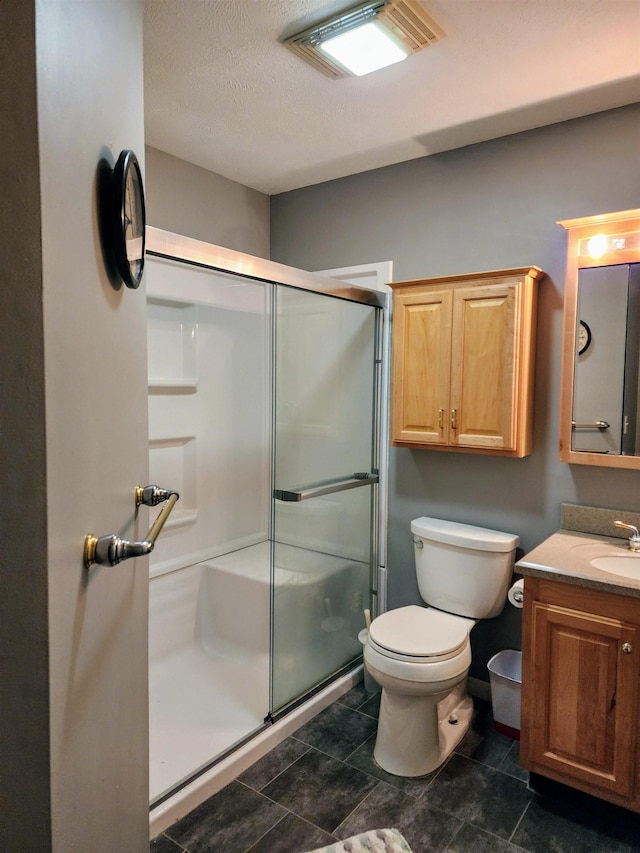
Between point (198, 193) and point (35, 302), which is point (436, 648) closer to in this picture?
point (35, 302)

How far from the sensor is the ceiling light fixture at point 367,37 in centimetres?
158

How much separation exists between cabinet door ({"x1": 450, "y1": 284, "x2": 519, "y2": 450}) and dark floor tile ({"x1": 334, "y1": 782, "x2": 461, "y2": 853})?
1340 millimetres

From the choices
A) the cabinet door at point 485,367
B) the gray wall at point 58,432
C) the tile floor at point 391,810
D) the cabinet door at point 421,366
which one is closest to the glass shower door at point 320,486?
the cabinet door at point 421,366

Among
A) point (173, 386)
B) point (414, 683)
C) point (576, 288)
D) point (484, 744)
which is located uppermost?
point (576, 288)

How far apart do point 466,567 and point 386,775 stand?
2.77 feet

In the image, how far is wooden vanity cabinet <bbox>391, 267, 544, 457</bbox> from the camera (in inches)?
89.2

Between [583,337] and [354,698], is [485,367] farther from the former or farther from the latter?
[354,698]

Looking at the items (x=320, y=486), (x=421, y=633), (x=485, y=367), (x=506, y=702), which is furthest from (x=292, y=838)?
(x=485, y=367)

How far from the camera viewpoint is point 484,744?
7.39 ft

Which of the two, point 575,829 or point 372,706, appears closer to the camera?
point 575,829

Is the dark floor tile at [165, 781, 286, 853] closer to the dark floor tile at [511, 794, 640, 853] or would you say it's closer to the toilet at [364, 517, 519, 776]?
the toilet at [364, 517, 519, 776]

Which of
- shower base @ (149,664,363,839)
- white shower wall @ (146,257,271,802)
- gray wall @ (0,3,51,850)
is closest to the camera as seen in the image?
gray wall @ (0,3,51,850)

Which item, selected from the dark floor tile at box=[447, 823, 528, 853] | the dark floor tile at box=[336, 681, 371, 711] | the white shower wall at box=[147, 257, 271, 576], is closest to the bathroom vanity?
the dark floor tile at box=[447, 823, 528, 853]

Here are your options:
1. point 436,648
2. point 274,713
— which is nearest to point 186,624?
point 274,713
